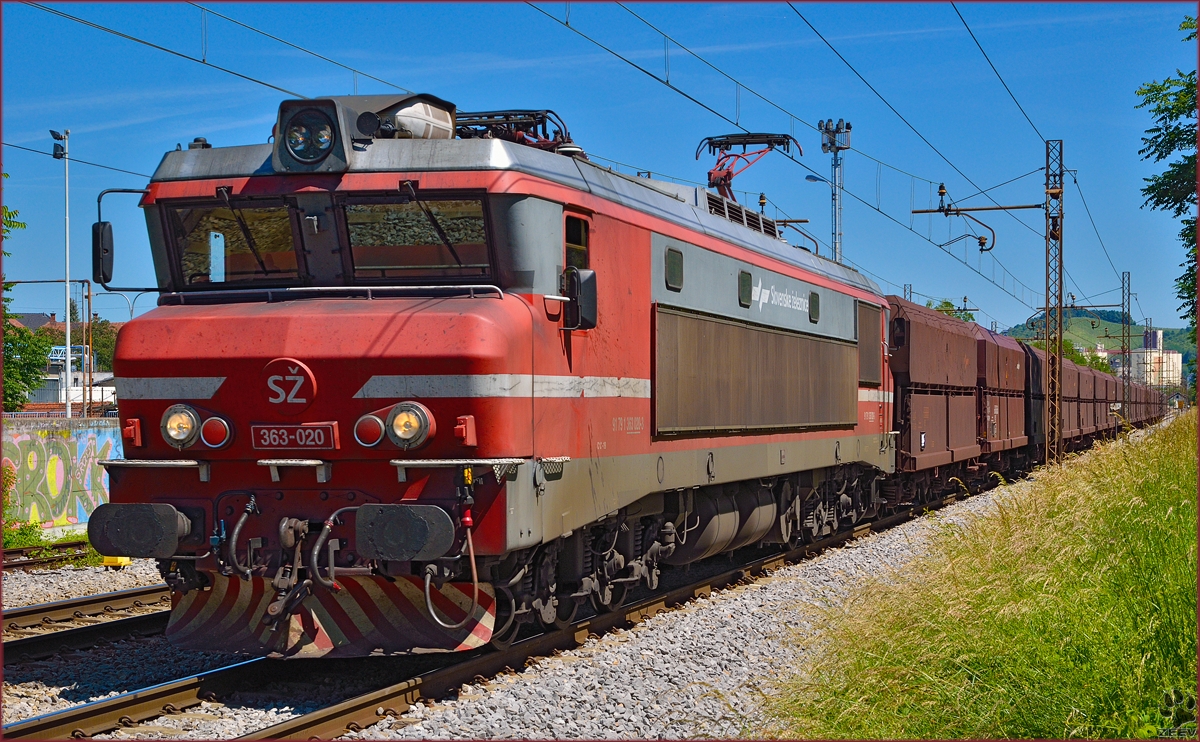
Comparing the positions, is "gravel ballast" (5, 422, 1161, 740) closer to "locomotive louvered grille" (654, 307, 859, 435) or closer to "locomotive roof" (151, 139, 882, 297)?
"locomotive louvered grille" (654, 307, 859, 435)

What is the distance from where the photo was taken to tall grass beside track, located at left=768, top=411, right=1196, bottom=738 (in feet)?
20.9

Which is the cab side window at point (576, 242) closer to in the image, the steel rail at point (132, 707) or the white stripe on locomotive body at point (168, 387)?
the white stripe on locomotive body at point (168, 387)

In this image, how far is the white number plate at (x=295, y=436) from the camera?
7.91 m

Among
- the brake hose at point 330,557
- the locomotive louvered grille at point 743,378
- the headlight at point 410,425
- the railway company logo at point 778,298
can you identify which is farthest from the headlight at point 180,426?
the railway company logo at point 778,298

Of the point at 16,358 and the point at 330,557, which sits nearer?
the point at 330,557

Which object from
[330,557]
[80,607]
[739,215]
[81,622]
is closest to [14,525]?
[80,607]

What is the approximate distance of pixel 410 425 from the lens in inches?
306

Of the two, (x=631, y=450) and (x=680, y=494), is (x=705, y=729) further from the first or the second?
(x=680, y=494)

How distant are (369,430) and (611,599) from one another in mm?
3860

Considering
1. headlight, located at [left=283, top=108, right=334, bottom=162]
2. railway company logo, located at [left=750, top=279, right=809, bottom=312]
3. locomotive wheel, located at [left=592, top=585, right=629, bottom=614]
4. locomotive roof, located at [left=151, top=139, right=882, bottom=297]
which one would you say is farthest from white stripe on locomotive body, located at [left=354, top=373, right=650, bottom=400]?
railway company logo, located at [left=750, top=279, right=809, bottom=312]

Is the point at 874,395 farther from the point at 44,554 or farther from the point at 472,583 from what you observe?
the point at 44,554

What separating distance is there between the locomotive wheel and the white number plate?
10.8 feet

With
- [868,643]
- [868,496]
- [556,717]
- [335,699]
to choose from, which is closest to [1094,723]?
[868,643]

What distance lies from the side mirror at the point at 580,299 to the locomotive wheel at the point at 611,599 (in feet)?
8.92
